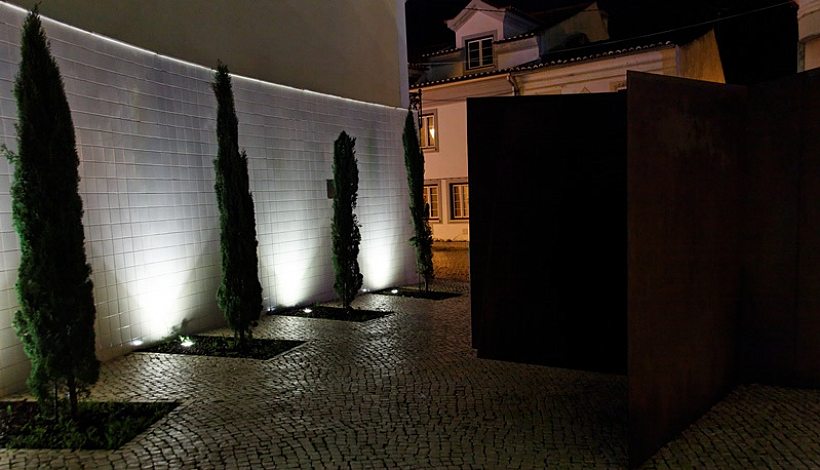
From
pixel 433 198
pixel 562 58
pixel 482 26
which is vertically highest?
pixel 482 26

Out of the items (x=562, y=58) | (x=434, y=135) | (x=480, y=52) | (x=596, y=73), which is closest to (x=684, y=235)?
(x=596, y=73)

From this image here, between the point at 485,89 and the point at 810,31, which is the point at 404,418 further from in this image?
the point at 485,89

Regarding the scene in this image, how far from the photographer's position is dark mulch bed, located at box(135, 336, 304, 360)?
804 centimetres

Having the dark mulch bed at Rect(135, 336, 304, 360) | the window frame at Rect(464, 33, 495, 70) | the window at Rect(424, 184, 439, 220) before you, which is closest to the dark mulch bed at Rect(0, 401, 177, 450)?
the dark mulch bed at Rect(135, 336, 304, 360)

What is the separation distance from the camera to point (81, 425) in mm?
5488

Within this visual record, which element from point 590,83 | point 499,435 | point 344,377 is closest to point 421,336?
point 344,377

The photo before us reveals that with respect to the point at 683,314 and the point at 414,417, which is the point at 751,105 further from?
the point at 414,417

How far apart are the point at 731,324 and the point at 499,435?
2559 mm

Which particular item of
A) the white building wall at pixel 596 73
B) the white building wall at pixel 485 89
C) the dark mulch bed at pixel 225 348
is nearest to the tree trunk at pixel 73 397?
the dark mulch bed at pixel 225 348

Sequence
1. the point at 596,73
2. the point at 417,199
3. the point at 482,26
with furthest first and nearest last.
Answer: the point at 482,26 < the point at 596,73 < the point at 417,199

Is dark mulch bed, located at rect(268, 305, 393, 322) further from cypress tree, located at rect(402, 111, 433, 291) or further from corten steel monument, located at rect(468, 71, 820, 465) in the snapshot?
corten steel monument, located at rect(468, 71, 820, 465)

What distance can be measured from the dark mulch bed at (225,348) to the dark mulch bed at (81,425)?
2.00m

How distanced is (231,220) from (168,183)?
1302 millimetres

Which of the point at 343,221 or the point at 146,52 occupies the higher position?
the point at 146,52
